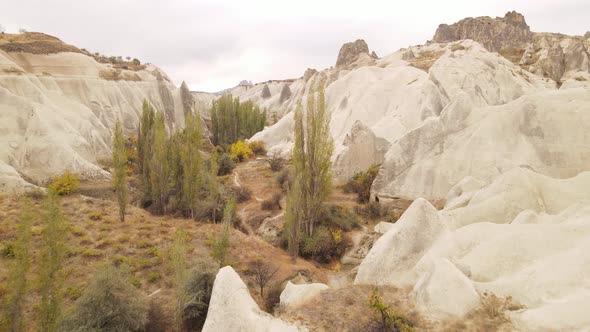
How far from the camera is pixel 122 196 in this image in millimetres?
19906

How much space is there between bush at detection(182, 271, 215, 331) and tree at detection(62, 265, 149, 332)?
4.85 ft

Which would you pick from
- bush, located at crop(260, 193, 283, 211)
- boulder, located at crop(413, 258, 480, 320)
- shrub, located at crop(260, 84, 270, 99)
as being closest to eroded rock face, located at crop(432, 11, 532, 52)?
shrub, located at crop(260, 84, 270, 99)

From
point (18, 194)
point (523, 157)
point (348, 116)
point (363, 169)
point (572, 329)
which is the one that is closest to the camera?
point (572, 329)

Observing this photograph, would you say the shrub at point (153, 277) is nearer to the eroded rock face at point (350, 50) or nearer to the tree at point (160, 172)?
the tree at point (160, 172)

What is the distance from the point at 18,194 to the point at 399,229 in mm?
23822

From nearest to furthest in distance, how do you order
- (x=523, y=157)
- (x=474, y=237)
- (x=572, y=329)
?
(x=572, y=329) → (x=474, y=237) → (x=523, y=157)

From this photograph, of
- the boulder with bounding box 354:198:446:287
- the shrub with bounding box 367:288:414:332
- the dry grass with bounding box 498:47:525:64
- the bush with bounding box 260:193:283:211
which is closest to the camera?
the shrub with bounding box 367:288:414:332

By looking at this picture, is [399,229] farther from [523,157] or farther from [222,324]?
[523,157]

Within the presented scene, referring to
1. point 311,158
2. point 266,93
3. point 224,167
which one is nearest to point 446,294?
point 311,158

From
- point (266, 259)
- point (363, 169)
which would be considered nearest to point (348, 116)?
point (363, 169)

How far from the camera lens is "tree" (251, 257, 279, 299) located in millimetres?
14531

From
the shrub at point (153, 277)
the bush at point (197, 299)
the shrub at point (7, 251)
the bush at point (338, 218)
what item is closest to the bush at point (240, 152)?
the bush at point (338, 218)

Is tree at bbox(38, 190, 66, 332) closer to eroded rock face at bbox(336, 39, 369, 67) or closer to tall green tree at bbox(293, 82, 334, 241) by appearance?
tall green tree at bbox(293, 82, 334, 241)

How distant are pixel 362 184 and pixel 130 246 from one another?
17.4m
